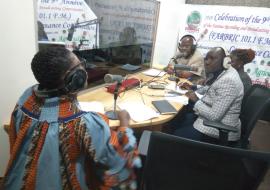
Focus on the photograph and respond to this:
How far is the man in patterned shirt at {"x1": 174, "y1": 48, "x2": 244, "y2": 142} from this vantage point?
4.97ft

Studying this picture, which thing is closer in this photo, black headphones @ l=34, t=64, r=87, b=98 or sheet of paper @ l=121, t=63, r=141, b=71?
black headphones @ l=34, t=64, r=87, b=98

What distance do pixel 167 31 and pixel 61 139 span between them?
275 cm

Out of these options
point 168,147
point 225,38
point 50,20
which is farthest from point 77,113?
point 225,38

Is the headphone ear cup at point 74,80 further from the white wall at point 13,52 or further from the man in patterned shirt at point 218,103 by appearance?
the man in patterned shirt at point 218,103

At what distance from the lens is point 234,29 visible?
3068mm

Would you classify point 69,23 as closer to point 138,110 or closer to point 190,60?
point 138,110

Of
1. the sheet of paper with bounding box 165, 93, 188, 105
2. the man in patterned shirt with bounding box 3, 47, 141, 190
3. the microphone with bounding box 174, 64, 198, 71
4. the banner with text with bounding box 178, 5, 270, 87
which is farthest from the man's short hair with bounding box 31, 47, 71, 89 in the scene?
the banner with text with bounding box 178, 5, 270, 87

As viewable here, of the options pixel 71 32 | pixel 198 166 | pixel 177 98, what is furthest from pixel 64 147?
pixel 177 98

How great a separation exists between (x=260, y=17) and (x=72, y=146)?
305cm

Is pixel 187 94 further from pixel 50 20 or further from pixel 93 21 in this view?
pixel 50 20

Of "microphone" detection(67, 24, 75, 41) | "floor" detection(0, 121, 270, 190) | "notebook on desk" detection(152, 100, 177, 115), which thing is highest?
"microphone" detection(67, 24, 75, 41)

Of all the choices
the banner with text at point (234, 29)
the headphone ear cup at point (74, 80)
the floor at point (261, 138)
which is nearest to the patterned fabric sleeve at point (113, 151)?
the headphone ear cup at point (74, 80)

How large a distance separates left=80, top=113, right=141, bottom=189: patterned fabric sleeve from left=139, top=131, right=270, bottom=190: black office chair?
0.26 ft

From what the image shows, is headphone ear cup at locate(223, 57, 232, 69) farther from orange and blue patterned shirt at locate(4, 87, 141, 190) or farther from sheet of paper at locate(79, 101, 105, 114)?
orange and blue patterned shirt at locate(4, 87, 141, 190)
